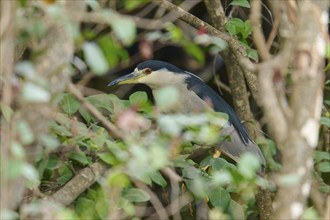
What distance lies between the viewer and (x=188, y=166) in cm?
301

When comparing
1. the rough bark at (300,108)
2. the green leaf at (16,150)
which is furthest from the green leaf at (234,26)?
the green leaf at (16,150)

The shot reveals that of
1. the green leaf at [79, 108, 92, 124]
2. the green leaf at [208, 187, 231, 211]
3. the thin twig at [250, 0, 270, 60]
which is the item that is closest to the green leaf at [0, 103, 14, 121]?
the green leaf at [79, 108, 92, 124]

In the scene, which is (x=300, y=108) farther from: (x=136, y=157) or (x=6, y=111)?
(x=6, y=111)

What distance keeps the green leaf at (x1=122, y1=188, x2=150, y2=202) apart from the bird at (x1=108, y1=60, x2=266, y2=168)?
4.16 ft

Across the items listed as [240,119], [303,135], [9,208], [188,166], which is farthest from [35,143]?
[240,119]

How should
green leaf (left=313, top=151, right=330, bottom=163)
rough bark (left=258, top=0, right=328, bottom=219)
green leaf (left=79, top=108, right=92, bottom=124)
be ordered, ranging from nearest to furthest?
1. rough bark (left=258, top=0, right=328, bottom=219)
2. green leaf (left=79, top=108, right=92, bottom=124)
3. green leaf (left=313, top=151, right=330, bottom=163)

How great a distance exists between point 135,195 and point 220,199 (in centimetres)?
48

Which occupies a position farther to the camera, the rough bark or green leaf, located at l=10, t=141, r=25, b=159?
the rough bark

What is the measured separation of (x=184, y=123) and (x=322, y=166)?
158 cm

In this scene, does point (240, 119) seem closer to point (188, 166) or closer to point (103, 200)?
point (188, 166)

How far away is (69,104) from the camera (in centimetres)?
299

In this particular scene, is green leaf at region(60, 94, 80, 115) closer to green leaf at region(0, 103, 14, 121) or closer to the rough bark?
green leaf at region(0, 103, 14, 121)

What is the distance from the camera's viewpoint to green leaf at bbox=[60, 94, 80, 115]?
298 cm

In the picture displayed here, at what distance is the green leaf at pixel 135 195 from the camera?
2773 mm
